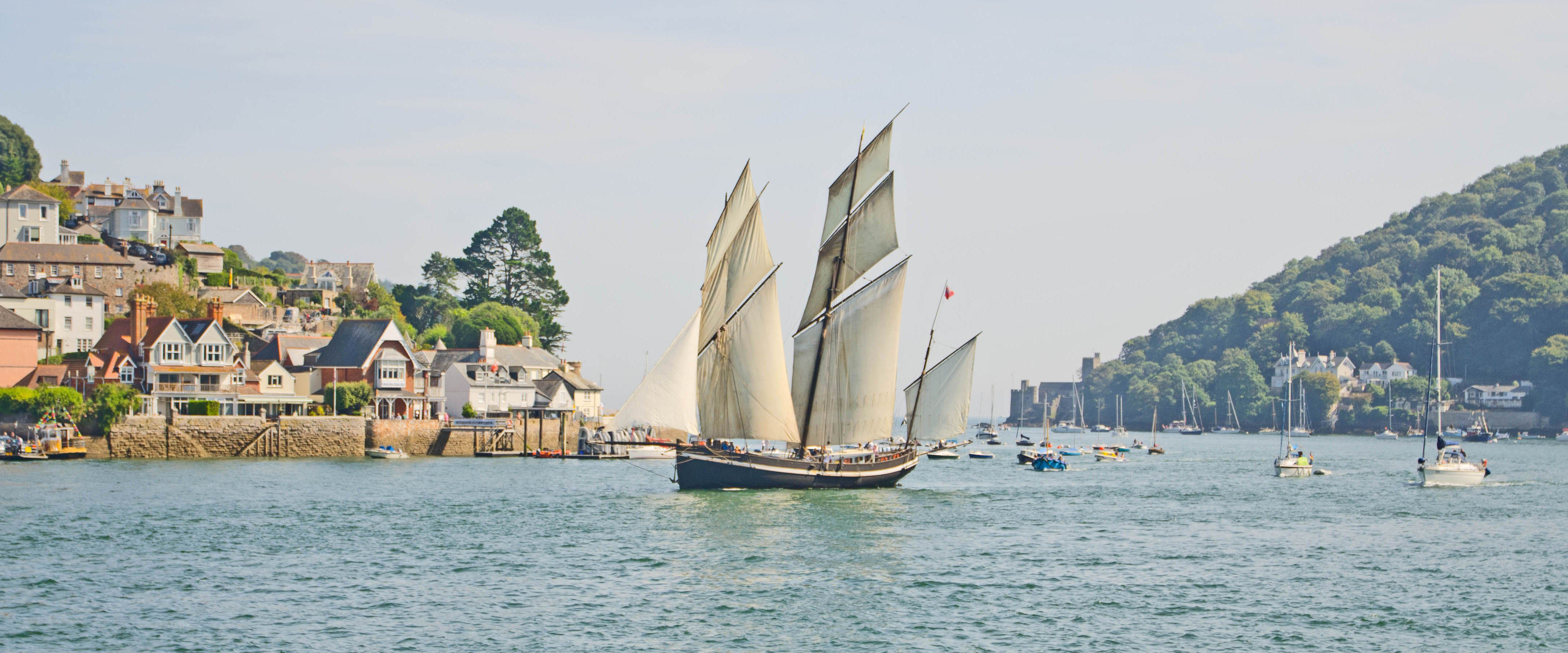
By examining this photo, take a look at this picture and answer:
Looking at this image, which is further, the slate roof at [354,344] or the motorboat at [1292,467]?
the slate roof at [354,344]

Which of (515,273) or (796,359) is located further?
(515,273)

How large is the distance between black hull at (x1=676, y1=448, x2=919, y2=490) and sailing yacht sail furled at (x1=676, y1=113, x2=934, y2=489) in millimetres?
58

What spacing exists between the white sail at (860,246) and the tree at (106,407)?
50893mm

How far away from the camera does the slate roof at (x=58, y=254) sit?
121625 millimetres

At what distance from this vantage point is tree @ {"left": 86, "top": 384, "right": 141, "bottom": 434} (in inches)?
3728

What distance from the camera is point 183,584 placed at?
40.1 metres

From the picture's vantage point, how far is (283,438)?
10244 centimetres

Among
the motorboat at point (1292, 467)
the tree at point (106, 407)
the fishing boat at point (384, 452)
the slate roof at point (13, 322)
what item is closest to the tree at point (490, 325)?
the fishing boat at point (384, 452)

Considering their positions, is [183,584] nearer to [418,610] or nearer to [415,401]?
[418,610]

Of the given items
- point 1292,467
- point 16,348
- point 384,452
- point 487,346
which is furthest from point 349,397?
point 1292,467

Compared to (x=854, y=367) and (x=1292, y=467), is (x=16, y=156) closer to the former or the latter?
(x=854, y=367)

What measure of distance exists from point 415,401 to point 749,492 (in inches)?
2226

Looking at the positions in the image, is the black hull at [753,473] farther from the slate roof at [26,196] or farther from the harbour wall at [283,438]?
the slate roof at [26,196]

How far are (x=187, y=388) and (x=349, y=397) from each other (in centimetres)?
1218
